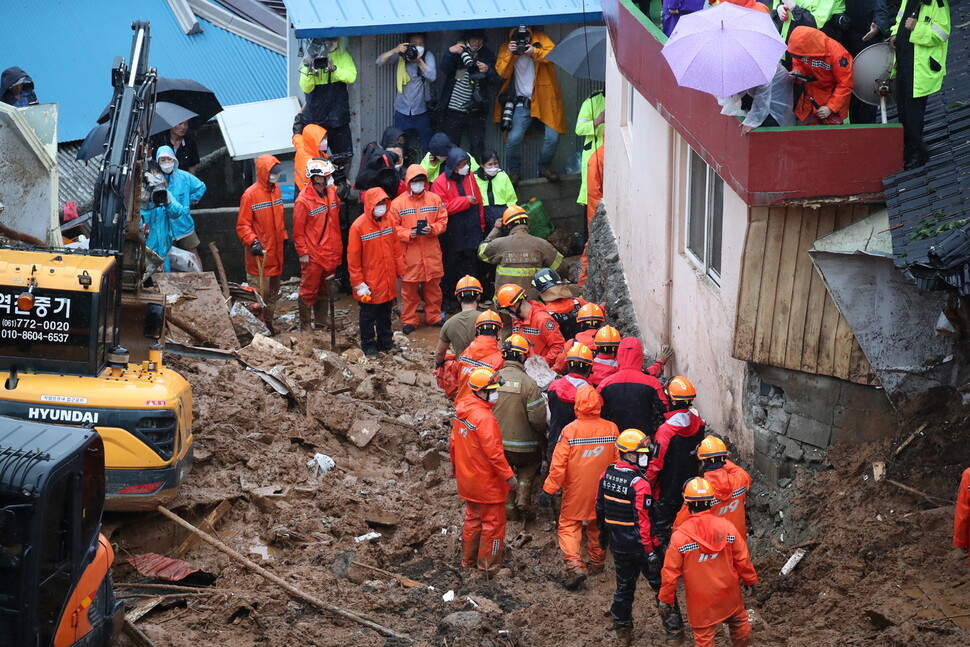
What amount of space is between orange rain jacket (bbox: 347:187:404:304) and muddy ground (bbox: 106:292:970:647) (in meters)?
2.36

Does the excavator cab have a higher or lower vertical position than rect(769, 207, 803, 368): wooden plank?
lower

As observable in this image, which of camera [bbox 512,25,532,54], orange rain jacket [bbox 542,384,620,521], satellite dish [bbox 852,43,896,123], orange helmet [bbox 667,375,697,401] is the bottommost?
orange rain jacket [bbox 542,384,620,521]

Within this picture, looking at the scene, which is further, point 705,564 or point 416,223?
point 416,223

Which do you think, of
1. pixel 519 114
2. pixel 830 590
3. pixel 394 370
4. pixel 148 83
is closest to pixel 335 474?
pixel 394 370

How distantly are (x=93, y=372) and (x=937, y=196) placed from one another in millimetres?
6168

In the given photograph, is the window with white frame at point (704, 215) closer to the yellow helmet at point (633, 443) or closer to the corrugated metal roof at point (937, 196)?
the corrugated metal roof at point (937, 196)

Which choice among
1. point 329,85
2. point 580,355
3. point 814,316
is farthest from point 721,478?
point 329,85

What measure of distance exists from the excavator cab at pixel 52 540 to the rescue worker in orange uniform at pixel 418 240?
327 inches

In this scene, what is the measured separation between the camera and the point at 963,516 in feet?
24.8

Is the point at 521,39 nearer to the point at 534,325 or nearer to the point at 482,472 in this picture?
the point at 534,325

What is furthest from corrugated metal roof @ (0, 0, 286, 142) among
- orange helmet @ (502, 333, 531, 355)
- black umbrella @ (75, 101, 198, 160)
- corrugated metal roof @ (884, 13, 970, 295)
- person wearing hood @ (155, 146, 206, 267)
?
corrugated metal roof @ (884, 13, 970, 295)

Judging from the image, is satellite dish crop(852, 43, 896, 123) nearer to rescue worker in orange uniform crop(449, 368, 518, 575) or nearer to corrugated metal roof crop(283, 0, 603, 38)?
rescue worker in orange uniform crop(449, 368, 518, 575)

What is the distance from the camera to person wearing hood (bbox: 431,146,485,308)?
52.0 feet

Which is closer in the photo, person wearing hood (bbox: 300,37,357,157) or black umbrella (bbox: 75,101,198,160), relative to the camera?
black umbrella (bbox: 75,101,198,160)
